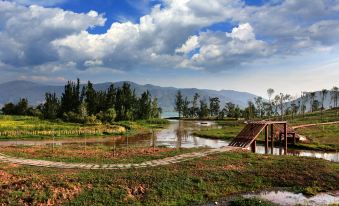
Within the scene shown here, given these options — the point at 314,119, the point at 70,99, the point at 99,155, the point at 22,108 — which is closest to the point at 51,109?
the point at 70,99

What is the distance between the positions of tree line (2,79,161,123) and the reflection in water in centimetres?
8038

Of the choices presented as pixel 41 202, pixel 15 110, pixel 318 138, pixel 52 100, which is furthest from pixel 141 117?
pixel 41 202

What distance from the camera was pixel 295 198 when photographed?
87.9 ft

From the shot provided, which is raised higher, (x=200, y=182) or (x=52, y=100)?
(x=52, y=100)

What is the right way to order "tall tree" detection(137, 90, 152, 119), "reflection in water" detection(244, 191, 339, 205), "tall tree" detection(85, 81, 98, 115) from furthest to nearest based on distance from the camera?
"tall tree" detection(137, 90, 152, 119) < "tall tree" detection(85, 81, 98, 115) < "reflection in water" detection(244, 191, 339, 205)

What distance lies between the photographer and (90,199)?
78.1ft

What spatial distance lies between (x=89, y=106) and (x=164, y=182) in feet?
329

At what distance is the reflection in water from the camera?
25.8 metres

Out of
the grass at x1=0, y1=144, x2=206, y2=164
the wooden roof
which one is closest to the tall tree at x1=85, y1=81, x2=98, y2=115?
the wooden roof

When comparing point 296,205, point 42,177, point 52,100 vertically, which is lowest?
point 296,205

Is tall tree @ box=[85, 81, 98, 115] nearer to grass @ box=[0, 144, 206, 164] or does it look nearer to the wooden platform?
the wooden platform

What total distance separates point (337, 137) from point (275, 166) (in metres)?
45.1

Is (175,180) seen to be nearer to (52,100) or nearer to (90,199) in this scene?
(90,199)

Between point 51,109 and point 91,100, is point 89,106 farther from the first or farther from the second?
point 51,109
